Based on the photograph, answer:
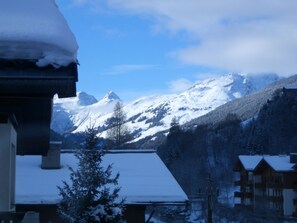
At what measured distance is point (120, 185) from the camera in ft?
51.5

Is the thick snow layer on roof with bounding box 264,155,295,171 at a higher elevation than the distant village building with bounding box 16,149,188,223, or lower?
higher

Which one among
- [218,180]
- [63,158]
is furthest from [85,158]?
[218,180]

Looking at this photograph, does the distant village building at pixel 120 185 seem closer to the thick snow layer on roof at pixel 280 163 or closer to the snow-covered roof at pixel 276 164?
the thick snow layer on roof at pixel 280 163

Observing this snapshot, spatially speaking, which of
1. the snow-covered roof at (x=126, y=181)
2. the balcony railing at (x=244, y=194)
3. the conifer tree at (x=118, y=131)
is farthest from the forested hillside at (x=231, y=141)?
the snow-covered roof at (x=126, y=181)

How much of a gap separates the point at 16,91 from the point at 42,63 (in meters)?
0.34

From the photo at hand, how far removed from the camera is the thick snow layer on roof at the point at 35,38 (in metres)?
3.04

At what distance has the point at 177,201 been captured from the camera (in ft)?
49.0

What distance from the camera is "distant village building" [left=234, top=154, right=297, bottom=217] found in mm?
48438

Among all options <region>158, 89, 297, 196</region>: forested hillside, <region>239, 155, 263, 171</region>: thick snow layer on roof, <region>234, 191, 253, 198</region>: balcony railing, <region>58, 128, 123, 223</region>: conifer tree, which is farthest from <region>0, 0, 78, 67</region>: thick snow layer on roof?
<region>158, 89, 297, 196</region>: forested hillside

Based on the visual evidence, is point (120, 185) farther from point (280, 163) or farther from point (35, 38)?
point (280, 163)

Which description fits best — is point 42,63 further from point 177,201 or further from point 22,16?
point 177,201

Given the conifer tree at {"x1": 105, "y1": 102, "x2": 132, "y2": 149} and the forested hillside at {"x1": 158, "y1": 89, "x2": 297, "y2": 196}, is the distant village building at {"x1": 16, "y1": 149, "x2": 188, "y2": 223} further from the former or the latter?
the forested hillside at {"x1": 158, "y1": 89, "x2": 297, "y2": 196}

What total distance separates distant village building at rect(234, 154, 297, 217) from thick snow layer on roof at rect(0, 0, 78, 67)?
4463 cm

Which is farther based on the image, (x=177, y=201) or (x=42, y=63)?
(x=177, y=201)
